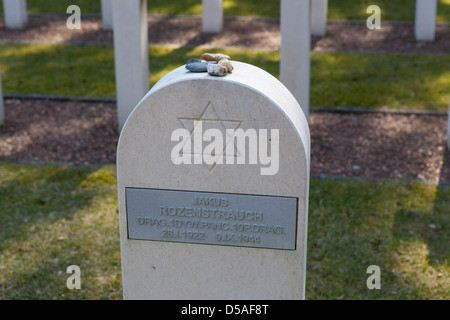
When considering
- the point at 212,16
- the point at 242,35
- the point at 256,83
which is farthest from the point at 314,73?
the point at 256,83

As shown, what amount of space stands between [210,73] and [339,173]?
4441 millimetres

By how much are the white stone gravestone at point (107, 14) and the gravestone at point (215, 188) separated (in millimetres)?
11037

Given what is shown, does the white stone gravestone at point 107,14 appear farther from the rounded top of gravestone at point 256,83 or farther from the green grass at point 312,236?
the rounded top of gravestone at point 256,83

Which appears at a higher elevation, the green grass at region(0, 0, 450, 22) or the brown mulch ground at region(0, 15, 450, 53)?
the green grass at region(0, 0, 450, 22)

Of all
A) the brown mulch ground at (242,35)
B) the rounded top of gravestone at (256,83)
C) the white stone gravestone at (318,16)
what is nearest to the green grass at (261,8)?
the brown mulch ground at (242,35)

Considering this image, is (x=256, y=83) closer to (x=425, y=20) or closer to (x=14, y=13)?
(x=425, y=20)

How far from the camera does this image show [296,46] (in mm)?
8555

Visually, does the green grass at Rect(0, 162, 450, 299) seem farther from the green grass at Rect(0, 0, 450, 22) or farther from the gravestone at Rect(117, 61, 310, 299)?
the green grass at Rect(0, 0, 450, 22)

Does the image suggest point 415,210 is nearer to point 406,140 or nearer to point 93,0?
point 406,140

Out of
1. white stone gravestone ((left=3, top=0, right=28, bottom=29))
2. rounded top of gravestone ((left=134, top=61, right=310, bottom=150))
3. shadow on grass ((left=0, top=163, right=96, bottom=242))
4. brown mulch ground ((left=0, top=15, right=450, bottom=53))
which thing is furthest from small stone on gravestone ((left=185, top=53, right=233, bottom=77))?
white stone gravestone ((left=3, top=0, right=28, bottom=29))

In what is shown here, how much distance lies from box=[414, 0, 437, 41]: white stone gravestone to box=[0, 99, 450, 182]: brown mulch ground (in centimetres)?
435

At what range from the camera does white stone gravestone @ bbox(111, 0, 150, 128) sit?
8344 millimetres

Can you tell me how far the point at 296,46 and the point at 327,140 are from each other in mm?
1417
